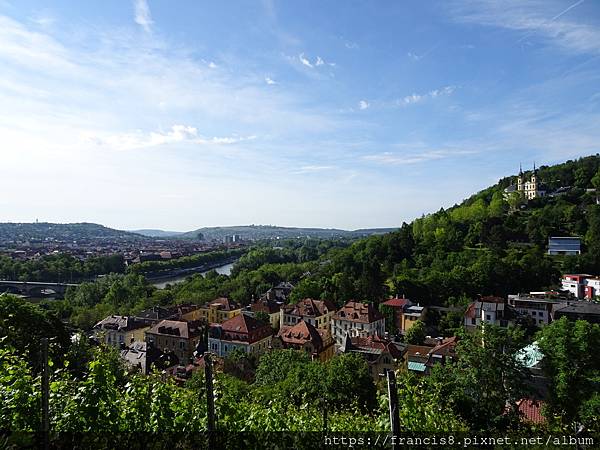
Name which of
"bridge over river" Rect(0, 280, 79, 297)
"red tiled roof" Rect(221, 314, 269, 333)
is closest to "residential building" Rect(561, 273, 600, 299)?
"red tiled roof" Rect(221, 314, 269, 333)

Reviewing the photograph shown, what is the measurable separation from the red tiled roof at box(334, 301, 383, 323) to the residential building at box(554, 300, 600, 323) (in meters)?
11.1

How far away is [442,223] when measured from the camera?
55281 millimetres

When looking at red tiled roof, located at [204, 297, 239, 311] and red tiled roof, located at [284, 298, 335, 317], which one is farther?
red tiled roof, located at [204, 297, 239, 311]

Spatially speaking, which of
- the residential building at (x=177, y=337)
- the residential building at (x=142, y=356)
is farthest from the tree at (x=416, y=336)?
the residential building at (x=142, y=356)

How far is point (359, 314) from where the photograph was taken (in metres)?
29.4

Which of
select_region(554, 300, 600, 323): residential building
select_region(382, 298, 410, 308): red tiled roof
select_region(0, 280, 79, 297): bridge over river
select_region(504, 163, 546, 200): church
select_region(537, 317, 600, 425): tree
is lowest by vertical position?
select_region(0, 280, 79, 297): bridge over river

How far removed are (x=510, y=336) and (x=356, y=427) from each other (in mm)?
7033

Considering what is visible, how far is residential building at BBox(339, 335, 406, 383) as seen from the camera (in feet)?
66.7

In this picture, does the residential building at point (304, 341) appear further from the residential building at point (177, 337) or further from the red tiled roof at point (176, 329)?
the red tiled roof at point (176, 329)

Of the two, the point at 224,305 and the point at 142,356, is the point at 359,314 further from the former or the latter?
the point at 142,356

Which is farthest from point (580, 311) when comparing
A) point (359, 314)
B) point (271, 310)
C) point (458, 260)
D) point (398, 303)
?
point (271, 310)

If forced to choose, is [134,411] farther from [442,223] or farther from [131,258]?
[131,258]

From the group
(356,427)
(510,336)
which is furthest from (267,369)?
(356,427)

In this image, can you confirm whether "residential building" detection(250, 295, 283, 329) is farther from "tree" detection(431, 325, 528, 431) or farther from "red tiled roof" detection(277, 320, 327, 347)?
"tree" detection(431, 325, 528, 431)
